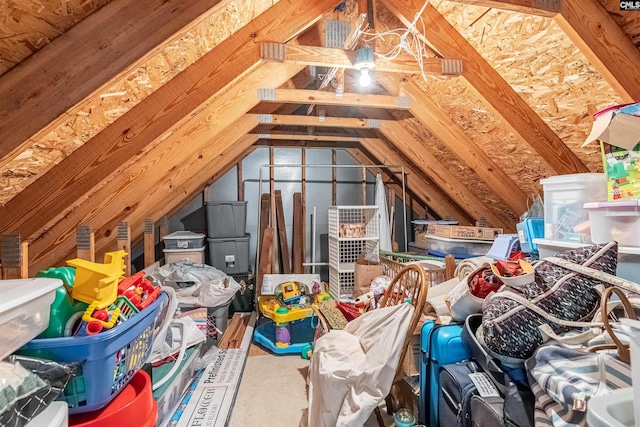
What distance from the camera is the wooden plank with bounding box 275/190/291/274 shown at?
13.3 ft

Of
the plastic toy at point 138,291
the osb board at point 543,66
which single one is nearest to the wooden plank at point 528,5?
the osb board at point 543,66

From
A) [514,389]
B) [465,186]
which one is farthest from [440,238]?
[514,389]

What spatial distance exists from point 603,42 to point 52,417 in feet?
7.45

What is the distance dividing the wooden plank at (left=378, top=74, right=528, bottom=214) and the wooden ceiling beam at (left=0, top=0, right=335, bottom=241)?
0.94 m

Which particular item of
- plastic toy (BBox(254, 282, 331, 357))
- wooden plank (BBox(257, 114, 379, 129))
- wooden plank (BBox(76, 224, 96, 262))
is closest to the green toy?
wooden plank (BBox(76, 224, 96, 262))

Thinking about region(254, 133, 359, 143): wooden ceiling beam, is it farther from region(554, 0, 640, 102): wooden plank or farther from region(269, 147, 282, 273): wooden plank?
region(554, 0, 640, 102): wooden plank

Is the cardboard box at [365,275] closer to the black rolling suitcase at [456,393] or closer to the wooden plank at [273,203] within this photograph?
the wooden plank at [273,203]

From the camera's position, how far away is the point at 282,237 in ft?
13.3

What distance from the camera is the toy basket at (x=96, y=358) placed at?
0.93m

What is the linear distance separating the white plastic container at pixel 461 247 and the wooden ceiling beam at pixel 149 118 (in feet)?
7.00

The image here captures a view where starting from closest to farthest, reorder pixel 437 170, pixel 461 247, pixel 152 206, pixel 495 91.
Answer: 1. pixel 495 91
2. pixel 152 206
3. pixel 461 247
4. pixel 437 170

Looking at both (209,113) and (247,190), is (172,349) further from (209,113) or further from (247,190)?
(247,190)

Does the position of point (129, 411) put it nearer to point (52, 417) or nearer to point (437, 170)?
point (52, 417)

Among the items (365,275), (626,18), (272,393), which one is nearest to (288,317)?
(272,393)
